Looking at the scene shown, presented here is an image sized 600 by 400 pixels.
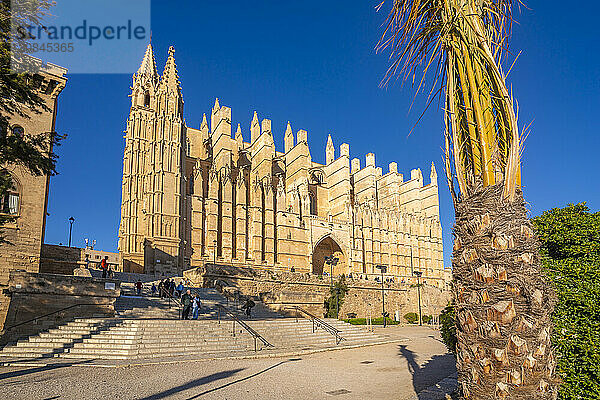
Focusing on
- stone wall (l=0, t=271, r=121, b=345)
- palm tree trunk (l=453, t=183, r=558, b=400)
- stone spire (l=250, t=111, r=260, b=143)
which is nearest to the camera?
palm tree trunk (l=453, t=183, r=558, b=400)

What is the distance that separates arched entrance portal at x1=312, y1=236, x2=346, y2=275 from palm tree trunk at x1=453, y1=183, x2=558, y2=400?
1540 inches

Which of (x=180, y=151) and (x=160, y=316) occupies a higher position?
(x=180, y=151)

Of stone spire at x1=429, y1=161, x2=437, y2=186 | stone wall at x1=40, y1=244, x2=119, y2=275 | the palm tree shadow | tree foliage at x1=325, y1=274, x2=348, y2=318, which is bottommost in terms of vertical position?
the palm tree shadow

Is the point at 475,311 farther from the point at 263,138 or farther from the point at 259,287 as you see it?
the point at 263,138

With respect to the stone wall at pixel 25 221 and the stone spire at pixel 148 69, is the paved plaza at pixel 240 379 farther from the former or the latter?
the stone spire at pixel 148 69

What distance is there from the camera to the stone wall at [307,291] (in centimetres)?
2327

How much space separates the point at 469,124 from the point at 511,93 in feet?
1.39

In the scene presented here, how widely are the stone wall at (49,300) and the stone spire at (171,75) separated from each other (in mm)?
23505

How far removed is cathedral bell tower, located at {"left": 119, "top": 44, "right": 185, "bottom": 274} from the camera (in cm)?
2975

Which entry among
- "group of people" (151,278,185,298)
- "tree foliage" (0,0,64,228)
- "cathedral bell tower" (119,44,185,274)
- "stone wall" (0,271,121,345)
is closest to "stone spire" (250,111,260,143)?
"cathedral bell tower" (119,44,185,274)

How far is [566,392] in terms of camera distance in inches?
155

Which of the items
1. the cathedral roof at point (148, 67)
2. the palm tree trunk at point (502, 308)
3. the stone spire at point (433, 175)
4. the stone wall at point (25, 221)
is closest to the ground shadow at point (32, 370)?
the stone wall at point (25, 221)

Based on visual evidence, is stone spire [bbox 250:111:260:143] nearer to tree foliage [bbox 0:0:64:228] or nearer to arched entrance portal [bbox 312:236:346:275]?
arched entrance portal [bbox 312:236:346:275]

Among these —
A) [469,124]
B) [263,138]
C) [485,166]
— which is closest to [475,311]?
[485,166]
